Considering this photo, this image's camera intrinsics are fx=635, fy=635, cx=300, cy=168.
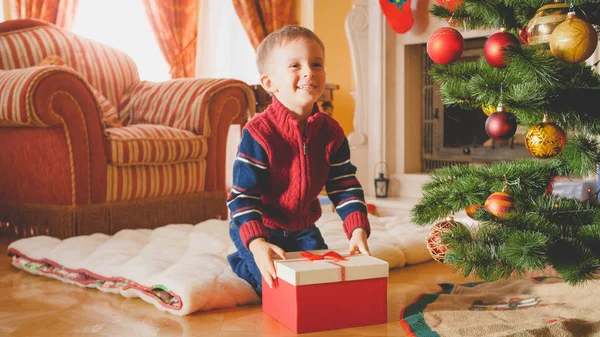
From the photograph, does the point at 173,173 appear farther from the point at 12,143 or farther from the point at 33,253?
the point at 33,253

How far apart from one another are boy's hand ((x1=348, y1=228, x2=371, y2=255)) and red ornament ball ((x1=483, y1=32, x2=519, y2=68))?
0.54 metres

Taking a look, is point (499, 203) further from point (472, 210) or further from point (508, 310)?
point (508, 310)

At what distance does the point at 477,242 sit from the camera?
1316 mm

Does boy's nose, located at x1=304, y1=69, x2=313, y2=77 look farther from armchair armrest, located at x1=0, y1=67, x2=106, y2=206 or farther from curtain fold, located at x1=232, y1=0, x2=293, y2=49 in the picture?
curtain fold, located at x1=232, y1=0, x2=293, y2=49

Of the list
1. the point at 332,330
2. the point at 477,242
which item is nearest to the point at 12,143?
the point at 332,330

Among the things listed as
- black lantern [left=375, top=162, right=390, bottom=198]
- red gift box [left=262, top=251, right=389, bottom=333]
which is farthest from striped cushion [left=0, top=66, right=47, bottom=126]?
black lantern [left=375, top=162, right=390, bottom=198]

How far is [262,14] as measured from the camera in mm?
4742

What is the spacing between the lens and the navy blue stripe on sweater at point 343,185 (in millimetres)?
1701

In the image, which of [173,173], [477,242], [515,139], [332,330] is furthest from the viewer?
[515,139]

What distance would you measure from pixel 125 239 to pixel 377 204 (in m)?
1.70

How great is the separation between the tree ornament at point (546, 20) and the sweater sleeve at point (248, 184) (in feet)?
2.28

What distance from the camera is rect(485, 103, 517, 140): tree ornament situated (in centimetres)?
141

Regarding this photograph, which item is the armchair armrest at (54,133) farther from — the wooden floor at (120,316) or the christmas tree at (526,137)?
the christmas tree at (526,137)

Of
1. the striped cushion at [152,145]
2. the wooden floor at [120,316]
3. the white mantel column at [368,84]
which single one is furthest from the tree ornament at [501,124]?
the white mantel column at [368,84]
